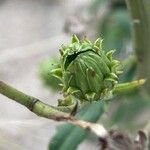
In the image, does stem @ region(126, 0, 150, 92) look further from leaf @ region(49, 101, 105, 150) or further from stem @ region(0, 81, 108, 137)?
stem @ region(0, 81, 108, 137)

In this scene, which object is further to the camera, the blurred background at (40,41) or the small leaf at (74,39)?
the blurred background at (40,41)

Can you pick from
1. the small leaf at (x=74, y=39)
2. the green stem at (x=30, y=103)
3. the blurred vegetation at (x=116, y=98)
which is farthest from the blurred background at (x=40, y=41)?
the small leaf at (x=74, y=39)

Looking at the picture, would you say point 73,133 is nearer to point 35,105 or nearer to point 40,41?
point 35,105

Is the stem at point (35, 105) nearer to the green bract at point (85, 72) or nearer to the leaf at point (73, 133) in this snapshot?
the green bract at point (85, 72)

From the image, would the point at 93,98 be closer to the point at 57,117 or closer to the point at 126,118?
the point at 57,117

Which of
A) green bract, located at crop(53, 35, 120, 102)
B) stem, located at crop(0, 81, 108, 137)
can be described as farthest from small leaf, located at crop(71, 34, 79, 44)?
stem, located at crop(0, 81, 108, 137)

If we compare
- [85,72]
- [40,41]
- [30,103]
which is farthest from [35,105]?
[40,41]
